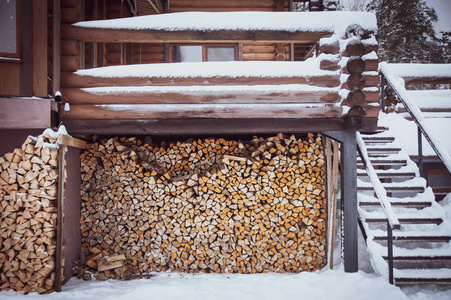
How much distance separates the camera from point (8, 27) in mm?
4363

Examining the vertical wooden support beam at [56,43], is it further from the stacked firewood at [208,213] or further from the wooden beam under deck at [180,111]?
the stacked firewood at [208,213]

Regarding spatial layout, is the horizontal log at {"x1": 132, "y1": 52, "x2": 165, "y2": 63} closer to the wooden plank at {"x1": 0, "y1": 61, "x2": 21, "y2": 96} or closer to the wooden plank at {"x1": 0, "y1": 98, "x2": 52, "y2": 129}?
the wooden plank at {"x1": 0, "y1": 61, "x2": 21, "y2": 96}

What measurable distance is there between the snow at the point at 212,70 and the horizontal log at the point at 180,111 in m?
0.49

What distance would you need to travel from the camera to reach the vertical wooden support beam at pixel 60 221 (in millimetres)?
4391

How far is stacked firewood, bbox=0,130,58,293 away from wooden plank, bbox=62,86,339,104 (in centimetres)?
78

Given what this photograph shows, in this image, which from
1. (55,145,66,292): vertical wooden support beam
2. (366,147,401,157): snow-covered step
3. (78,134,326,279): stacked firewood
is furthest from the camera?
(366,147,401,157): snow-covered step

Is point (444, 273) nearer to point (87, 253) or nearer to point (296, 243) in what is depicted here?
point (296, 243)

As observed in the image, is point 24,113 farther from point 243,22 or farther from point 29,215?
point 243,22

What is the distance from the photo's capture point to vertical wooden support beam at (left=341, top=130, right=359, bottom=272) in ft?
15.6

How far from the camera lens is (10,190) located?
4.38m

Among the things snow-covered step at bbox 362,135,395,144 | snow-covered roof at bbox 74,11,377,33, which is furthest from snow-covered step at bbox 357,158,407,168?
snow-covered roof at bbox 74,11,377,33

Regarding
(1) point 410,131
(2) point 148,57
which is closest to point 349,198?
(1) point 410,131

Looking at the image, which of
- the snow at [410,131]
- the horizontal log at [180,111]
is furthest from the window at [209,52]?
the snow at [410,131]

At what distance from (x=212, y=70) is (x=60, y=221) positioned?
3.41m
